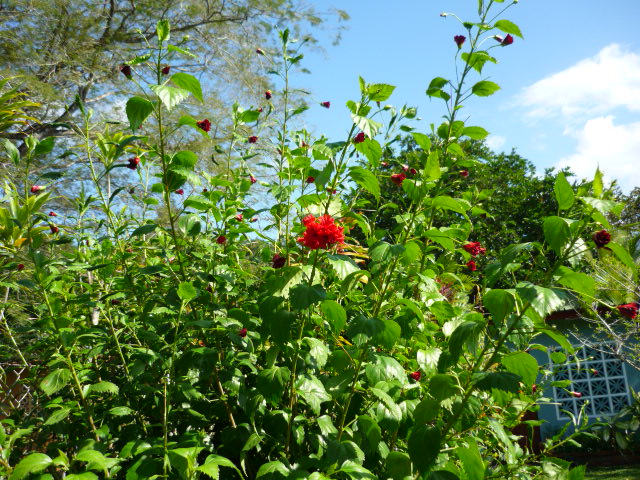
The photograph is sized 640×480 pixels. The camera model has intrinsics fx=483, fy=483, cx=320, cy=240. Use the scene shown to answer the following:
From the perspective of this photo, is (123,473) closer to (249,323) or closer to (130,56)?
(249,323)

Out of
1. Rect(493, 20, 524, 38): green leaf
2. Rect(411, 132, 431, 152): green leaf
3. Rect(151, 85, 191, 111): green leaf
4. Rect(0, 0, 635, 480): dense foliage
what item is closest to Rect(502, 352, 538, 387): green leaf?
Rect(0, 0, 635, 480): dense foliage

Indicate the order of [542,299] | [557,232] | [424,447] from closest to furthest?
1. [542,299]
2. [557,232]
3. [424,447]

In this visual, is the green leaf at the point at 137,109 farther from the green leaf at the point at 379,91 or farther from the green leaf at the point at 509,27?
the green leaf at the point at 509,27

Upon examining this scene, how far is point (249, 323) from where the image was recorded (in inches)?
77.8

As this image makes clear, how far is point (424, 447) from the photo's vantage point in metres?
1.52

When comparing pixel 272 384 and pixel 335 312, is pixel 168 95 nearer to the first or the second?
pixel 335 312

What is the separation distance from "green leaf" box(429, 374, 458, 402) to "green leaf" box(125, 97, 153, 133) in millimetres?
1253

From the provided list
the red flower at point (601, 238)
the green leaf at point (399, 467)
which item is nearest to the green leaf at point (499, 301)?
the red flower at point (601, 238)

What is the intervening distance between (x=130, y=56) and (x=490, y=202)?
935 centimetres

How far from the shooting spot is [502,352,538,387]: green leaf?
153 cm

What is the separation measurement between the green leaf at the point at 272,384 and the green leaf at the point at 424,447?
47 centimetres

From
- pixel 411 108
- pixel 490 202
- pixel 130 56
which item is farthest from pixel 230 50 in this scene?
pixel 411 108

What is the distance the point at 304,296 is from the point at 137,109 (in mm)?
796

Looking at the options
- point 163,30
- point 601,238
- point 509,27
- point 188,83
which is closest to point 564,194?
point 601,238
